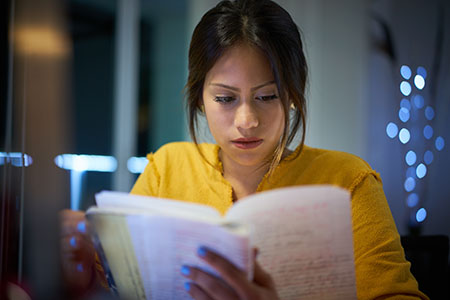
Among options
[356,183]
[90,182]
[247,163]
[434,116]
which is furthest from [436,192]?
[90,182]

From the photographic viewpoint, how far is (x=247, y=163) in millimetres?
861

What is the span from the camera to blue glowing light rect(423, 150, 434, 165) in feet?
3.98

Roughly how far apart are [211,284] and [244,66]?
0.44 metres

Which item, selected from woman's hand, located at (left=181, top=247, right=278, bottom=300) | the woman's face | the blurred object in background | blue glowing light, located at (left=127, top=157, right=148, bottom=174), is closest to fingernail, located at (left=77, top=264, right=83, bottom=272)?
the blurred object in background

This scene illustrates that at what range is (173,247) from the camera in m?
0.47

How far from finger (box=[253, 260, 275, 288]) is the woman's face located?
0.33 metres

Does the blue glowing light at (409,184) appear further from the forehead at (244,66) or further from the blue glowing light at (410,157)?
the forehead at (244,66)

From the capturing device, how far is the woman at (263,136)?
686mm

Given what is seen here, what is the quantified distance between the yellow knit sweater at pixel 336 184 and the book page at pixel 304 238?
0.17 metres

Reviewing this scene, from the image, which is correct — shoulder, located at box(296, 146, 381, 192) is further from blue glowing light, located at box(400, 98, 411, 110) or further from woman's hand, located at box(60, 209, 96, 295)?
blue glowing light, located at box(400, 98, 411, 110)

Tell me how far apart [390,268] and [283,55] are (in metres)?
0.44

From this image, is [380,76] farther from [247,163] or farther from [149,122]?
[149,122]

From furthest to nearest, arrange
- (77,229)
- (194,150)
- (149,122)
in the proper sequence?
(149,122) → (194,150) → (77,229)

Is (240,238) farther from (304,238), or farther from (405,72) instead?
(405,72)
